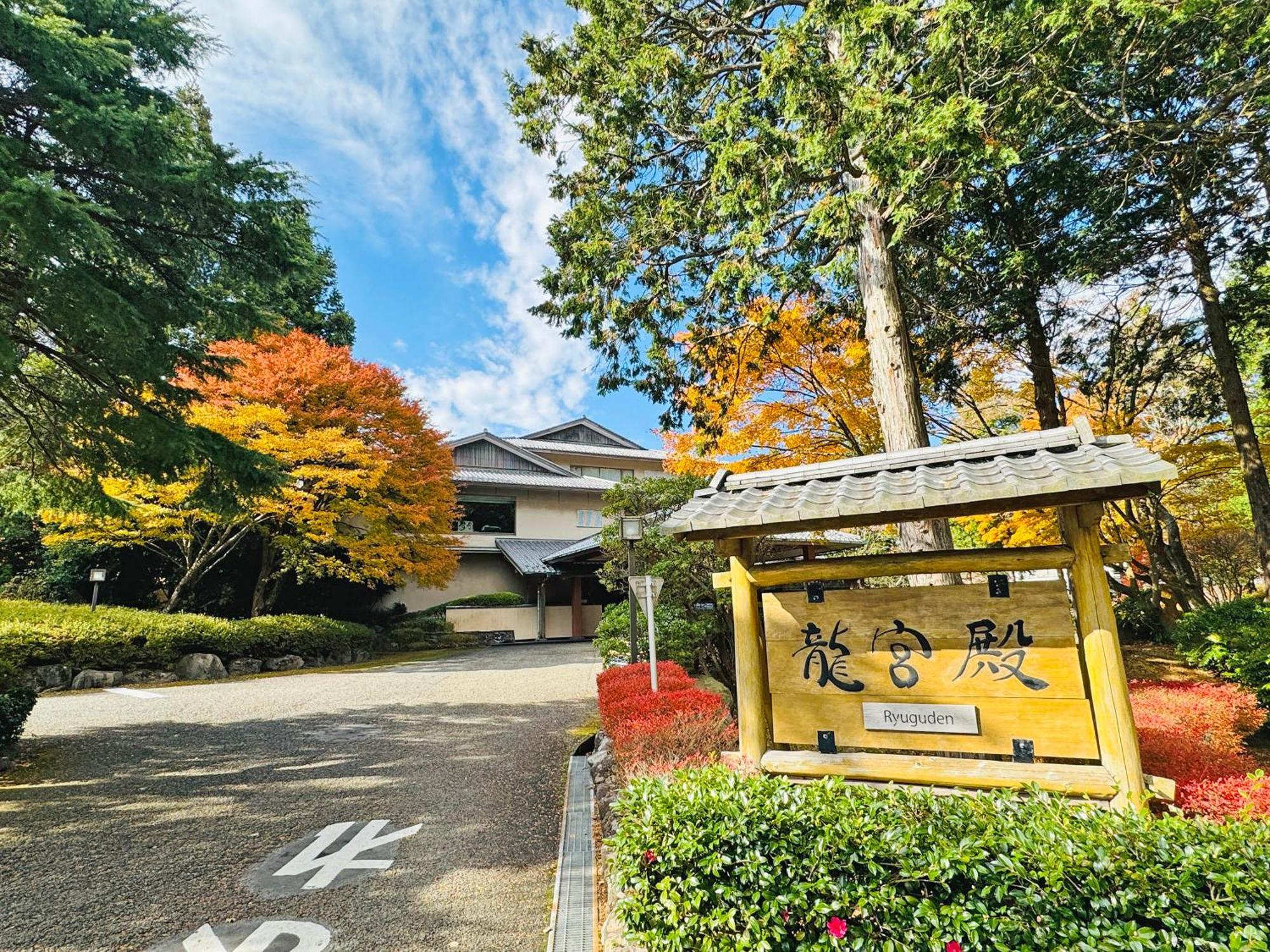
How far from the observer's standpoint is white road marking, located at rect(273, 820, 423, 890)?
3881 millimetres

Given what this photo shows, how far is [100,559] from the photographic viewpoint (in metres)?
14.9

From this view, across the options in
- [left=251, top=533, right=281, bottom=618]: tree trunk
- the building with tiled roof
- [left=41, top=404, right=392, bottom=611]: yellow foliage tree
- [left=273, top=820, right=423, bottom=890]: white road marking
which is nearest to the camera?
[left=273, top=820, right=423, bottom=890]: white road marking

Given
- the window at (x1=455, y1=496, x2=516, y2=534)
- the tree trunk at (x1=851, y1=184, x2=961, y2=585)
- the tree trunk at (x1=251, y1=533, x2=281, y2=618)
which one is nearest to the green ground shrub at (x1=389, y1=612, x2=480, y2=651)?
the tree trunk at (x1=251, y1=533, x2=281, y2=618)

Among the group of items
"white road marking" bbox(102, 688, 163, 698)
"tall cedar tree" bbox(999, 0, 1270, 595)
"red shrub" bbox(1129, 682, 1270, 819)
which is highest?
"tall cedar tree" bbox(999, 0, 1270, 595)

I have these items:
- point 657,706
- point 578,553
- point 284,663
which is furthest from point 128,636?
point 657,706

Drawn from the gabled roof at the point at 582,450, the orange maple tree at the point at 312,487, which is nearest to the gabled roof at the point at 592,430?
the gabled roof at the point at 582,450

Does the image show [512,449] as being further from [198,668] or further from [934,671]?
[934,671]

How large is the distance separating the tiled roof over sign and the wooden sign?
48 centimetres

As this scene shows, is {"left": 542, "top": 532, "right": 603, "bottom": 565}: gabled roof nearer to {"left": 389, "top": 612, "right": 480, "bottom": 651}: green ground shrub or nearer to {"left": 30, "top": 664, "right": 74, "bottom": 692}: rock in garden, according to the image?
{"left": 389, "top": 612, "right": 480, "bottom": 651}: green ground shrub

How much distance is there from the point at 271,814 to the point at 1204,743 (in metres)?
7.46

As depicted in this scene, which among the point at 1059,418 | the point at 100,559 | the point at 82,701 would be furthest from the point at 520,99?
the point at 100,559

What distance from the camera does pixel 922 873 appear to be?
2.15 meters

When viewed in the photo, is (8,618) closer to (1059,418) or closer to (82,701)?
(82,701)

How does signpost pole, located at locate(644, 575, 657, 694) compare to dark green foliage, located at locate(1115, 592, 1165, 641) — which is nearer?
signpost pole, located at locate(644, 575, 657, 694)
